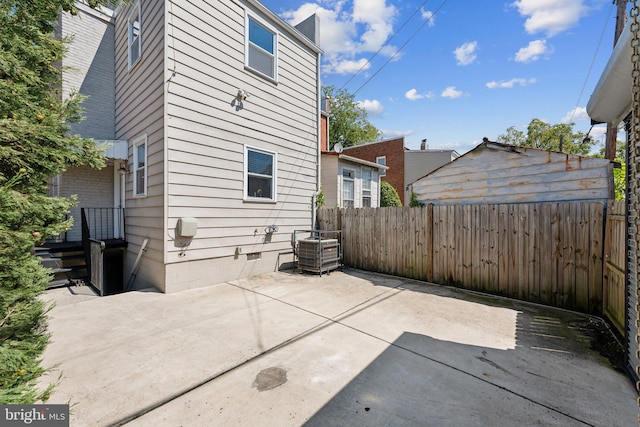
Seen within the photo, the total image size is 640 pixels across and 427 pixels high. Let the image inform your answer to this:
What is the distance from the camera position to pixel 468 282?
5.52 metres

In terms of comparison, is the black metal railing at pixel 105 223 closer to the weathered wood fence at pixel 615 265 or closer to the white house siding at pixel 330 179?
the white house siding at pixel 330 179

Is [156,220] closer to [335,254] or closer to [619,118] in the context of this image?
[335,254]

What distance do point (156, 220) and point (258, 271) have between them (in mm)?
2467

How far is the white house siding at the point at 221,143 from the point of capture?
516 cm

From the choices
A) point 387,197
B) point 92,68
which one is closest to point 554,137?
point 387,197

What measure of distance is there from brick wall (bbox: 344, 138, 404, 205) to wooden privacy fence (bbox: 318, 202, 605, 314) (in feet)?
42.8

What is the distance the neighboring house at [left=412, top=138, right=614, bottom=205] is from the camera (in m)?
4.72

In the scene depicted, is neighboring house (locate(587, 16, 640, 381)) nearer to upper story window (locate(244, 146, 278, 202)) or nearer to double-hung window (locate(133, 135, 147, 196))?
upper story window (locate(244, 146, 278, 202))

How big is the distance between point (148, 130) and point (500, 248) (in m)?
7.40

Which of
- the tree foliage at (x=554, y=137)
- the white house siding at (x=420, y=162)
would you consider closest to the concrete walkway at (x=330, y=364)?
the white house siding at (x=420, y=162)

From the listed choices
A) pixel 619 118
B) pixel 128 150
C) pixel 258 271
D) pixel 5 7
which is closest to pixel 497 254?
pixel 619 118

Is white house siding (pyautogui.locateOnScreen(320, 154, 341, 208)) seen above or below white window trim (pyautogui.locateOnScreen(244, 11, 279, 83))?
below

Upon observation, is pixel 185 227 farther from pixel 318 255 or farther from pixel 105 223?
pixel 105 223

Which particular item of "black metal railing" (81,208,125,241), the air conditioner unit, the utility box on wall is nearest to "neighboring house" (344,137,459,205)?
the air conditioner unit
